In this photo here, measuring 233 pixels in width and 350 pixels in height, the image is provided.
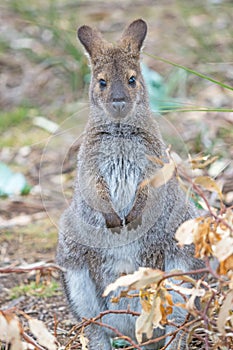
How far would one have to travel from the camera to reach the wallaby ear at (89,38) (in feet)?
14.3

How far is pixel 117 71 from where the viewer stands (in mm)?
4121

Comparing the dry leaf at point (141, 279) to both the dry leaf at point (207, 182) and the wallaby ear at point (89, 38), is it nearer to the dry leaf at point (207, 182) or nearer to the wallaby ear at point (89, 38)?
the dry leaf at point (207, 182)

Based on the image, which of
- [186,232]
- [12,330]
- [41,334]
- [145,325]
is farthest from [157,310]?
[12,330]

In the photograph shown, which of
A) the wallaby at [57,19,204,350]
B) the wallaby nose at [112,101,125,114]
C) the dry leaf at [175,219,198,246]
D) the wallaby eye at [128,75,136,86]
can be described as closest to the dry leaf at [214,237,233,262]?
the dry leaf at [175,219,198,246]

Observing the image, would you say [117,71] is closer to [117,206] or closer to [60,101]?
[117,206]

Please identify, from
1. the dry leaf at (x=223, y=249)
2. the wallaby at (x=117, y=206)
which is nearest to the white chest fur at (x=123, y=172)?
the wallaby at (x=117, y=206)

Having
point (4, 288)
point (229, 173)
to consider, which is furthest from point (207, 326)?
point (229, 173)

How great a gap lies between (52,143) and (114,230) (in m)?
3.03

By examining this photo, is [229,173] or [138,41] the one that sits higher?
[138,41]

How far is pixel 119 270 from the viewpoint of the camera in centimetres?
411

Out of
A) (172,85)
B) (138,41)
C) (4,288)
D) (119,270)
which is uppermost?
(138,41)

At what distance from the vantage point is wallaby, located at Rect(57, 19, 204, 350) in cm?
407

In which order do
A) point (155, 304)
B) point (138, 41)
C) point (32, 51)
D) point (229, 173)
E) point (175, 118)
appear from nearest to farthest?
point (155, 304) → point (138, 41) → point (229, 173) → point (175, 118) → point (32, 51)

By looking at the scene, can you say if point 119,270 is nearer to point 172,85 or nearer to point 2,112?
point 172,85
